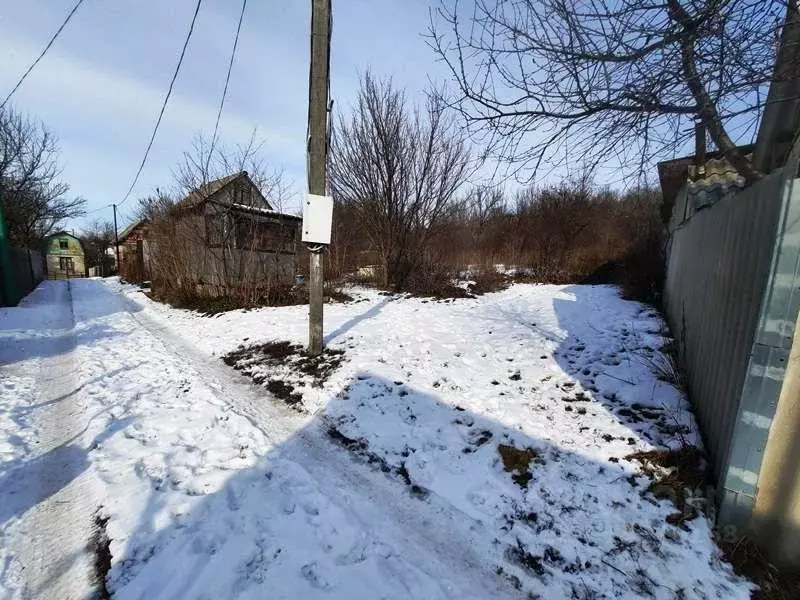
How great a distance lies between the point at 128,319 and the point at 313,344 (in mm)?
7207

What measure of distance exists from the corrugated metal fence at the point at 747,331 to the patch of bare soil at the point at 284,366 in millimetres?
3819

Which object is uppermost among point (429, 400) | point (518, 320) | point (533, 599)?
point (518, 320)

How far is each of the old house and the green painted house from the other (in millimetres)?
40224

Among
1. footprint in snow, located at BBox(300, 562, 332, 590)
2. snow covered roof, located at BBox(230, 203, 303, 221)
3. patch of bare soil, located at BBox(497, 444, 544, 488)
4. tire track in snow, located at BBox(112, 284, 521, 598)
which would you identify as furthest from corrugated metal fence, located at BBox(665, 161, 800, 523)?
snow covered roof, located at BBox(230, 203, 303, 221)

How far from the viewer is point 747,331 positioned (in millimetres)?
2227

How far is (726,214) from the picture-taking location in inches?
127

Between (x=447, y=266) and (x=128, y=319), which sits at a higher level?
(x=447, y=266)

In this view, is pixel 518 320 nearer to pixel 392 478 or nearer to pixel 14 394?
pixel 392 478

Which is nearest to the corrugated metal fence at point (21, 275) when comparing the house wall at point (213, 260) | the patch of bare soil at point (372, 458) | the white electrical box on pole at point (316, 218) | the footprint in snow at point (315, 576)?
the house wall at point (213, 260)

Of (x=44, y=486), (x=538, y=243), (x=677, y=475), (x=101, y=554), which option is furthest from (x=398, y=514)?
(x=538, y=243)

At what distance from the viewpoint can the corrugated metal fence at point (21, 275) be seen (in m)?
11.2

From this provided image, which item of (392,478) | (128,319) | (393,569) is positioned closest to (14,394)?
(392,478)

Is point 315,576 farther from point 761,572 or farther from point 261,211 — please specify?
point 261,211

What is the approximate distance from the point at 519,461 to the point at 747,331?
1834 mm
